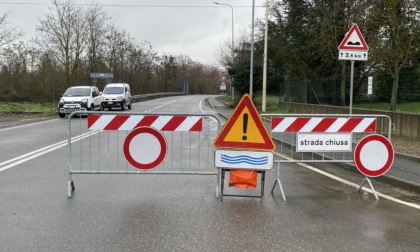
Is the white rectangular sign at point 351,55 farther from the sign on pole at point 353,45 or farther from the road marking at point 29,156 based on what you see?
the road marking at point 29,156

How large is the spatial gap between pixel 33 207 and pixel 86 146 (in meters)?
6.63

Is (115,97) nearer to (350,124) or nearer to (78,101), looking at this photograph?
(78,101)

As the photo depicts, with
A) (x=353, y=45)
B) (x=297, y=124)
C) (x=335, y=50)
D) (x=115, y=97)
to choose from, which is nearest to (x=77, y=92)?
(x=115, y=97)

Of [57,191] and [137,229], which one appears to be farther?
[57,191]

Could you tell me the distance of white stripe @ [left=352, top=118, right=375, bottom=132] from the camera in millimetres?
7281

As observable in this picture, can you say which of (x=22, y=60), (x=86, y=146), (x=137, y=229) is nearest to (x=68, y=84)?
(x=22, y=60)

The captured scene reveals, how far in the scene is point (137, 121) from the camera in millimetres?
6895

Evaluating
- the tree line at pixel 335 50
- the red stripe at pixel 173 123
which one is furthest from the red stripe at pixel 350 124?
the tree line at pixel 335 50

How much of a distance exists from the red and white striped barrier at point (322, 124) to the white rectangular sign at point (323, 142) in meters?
0.09

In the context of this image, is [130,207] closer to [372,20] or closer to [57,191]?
[57,191]

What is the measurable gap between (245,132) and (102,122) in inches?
90.0

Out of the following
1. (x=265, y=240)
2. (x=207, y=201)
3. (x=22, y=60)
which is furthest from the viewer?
(x=22, y=60)

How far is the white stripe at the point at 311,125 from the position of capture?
23.5 ft

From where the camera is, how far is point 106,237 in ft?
15.5
